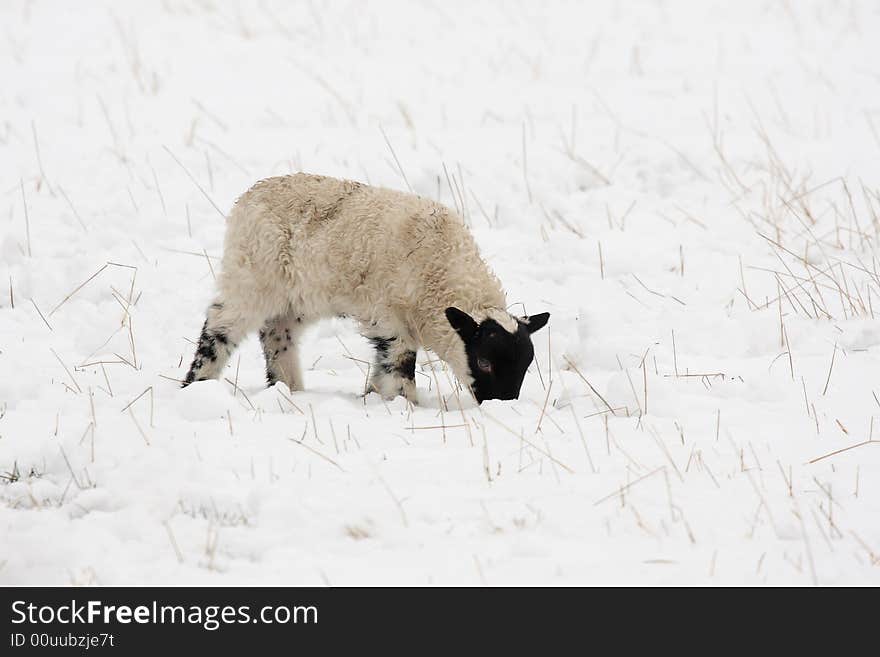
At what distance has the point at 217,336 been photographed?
274 inches

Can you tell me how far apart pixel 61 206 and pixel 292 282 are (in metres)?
4.11

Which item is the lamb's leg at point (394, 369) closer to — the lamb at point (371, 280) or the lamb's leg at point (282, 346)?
the lamb at point (371, 280)

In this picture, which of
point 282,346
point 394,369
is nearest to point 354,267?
point 394,369

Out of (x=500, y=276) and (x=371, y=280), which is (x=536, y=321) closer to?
(x=371, y=280)

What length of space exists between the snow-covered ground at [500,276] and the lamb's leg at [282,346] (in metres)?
0.26

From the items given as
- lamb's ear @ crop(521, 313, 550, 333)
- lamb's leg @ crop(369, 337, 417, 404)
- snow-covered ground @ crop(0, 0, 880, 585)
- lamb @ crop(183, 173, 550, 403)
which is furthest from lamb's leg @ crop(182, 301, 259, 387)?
lamb's ear @ crop(521, 313, 550, 333)

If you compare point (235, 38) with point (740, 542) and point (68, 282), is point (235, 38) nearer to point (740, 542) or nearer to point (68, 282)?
point (68, 282)

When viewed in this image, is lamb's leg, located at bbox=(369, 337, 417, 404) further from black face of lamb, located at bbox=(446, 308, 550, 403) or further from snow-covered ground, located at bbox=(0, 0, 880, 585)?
black face of lamb, located at bbox=(446, 308, 550, 403)

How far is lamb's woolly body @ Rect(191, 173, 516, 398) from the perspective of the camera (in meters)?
6.64

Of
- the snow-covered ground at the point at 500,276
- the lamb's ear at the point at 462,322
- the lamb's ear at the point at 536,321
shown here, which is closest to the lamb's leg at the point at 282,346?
the snow-covered ground at the point at 500,276

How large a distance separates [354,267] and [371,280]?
14cm
